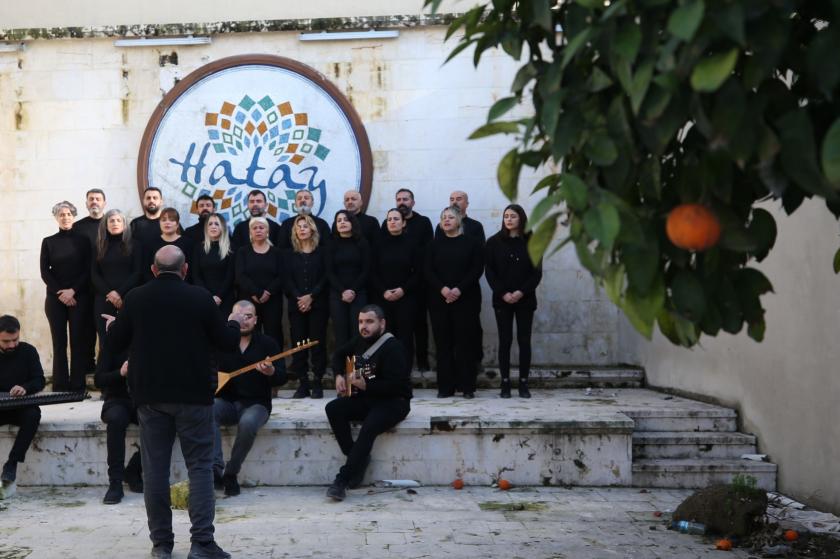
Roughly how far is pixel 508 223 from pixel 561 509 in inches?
121

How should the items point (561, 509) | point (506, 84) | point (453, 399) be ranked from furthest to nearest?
point (506, 84), point (453, 399), point (561, 509)

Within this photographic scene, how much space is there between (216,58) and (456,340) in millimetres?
3974

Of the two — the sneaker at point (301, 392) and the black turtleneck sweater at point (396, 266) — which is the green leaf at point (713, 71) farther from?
the sneaker at point (301, 392)

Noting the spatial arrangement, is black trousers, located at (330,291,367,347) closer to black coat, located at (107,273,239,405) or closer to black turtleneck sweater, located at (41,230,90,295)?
black turtleneck sweater, located at (41,230,90,295)

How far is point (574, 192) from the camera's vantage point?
9.17 ft

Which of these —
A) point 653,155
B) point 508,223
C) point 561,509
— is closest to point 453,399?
point 508,223

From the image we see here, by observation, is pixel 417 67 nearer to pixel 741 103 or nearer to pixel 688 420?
pixel 688 420

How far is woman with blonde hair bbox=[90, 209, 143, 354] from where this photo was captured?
32.2 ft

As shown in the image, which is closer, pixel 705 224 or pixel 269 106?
pixel 705 224

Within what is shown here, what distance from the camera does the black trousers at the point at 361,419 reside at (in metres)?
7.89

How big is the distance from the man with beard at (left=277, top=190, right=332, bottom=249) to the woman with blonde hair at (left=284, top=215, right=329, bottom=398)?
0.86 feet

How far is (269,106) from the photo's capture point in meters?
11.3

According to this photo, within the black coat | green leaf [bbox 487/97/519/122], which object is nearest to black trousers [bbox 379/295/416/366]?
the black coat

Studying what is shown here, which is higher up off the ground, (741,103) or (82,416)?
(741,103)
